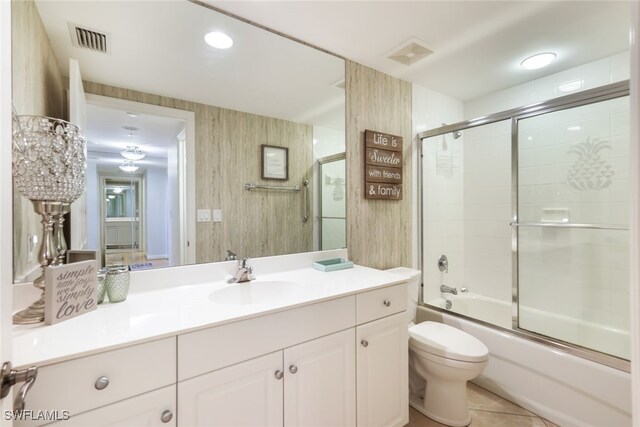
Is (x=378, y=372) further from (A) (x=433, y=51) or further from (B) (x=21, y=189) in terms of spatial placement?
(A) (x=433, y=51)

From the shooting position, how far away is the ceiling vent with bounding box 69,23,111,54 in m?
1.23

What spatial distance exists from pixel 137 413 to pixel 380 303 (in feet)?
3.44

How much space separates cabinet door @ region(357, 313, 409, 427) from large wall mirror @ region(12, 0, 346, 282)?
0.69 metres

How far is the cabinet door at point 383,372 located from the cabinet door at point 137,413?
803 millimetres

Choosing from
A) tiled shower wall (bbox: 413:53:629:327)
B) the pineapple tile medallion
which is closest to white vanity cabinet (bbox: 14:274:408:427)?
tiled shower wall (bbox: 413:53:629:327)

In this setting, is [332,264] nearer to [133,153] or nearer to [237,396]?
[237,396]

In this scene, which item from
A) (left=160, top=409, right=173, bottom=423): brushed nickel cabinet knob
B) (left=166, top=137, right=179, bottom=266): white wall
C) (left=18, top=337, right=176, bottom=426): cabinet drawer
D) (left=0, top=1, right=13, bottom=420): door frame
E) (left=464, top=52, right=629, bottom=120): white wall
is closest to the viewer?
(left=0, top=1, right=13, bottom=420): door frame

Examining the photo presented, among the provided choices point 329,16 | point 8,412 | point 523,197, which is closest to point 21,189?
point 8,412

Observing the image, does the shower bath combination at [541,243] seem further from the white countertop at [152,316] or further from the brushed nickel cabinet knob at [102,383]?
the brushed nickel cabinet knob at [102,383]

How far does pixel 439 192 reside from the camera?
2.62m

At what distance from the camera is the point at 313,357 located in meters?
1.20

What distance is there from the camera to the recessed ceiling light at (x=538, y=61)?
1.97 meters

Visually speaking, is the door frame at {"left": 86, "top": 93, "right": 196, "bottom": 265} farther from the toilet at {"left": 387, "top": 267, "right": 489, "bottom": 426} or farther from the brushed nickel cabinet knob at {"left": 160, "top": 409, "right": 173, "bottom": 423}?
the toilet at {"left": 387, "top": 267, "right": 489, "bottom": 426}

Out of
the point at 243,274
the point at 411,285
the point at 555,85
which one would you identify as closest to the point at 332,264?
the point at 243,274
